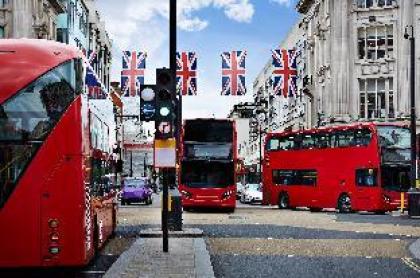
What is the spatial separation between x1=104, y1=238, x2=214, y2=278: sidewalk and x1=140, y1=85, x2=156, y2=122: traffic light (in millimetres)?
2509

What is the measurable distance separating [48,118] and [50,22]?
163 feet

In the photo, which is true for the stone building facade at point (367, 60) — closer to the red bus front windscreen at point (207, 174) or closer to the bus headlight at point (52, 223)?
the red bus front windscreen at point (207, 174)

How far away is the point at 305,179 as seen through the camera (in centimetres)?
3962

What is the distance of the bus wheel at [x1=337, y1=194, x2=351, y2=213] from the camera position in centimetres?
3669

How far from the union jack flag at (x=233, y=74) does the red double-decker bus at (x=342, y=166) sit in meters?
5.94

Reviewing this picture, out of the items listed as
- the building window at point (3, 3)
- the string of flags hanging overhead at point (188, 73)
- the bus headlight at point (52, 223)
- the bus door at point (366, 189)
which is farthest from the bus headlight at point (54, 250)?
the building window at point (3, 3)

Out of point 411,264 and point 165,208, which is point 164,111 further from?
point 411,264

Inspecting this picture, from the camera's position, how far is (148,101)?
15.3 m

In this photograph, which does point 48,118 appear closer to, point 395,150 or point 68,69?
point 68,69

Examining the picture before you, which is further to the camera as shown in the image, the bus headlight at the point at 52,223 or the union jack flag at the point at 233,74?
the union jack flag at the point at 233,74

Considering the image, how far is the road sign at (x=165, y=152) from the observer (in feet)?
51.1

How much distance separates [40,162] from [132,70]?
828 inches

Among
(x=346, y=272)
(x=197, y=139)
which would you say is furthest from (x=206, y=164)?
(x=346, y=272)

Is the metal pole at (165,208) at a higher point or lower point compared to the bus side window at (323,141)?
lower
